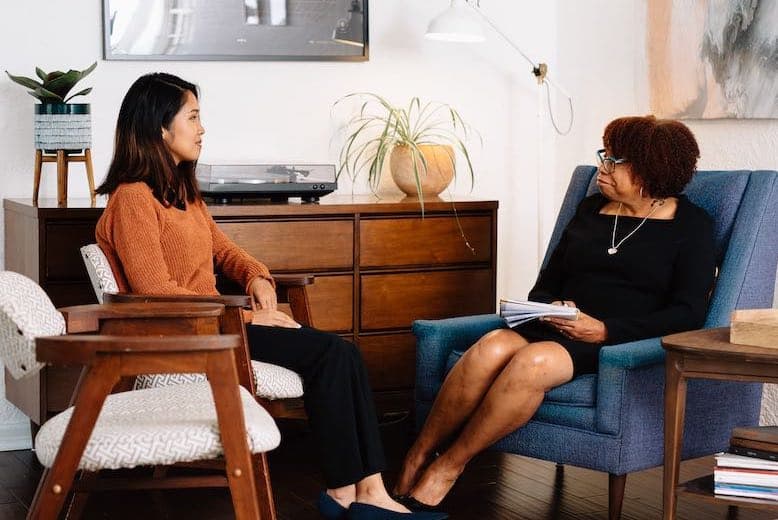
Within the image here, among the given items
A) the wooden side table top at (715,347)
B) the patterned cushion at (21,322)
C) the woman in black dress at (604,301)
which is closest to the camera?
the patterned cushion at (21,322)

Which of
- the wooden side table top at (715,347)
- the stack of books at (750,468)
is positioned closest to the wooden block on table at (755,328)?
the wooden side table top at (715,347)

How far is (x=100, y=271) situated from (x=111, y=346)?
90 cm

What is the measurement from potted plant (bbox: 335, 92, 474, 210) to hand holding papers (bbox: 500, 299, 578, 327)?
992mm

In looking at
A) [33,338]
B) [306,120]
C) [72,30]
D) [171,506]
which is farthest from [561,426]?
[72,30]

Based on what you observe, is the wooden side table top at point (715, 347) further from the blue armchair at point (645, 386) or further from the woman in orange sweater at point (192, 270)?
the woman in orange sweater at point (192, 270)

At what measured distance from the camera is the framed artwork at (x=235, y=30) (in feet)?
13.6

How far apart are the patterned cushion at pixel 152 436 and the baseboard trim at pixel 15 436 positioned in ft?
5.67

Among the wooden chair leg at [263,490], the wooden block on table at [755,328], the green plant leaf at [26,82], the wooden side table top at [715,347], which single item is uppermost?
the green plant leaf at [26,82]

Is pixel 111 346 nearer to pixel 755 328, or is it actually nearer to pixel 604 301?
pixel 755 328

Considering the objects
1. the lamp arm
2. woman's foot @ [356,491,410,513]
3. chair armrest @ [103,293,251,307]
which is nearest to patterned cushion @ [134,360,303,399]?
chair armrest @ [103,293,251,307]

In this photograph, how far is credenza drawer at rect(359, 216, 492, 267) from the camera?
4.05 metres

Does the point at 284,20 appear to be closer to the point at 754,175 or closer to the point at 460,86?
the point at 460,86

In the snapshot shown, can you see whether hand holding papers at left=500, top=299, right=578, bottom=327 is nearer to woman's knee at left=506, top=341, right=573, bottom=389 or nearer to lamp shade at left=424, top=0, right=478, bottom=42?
woman's knee at left=506, top=341, right=573, bottom=389

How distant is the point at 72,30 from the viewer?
4078 mm
